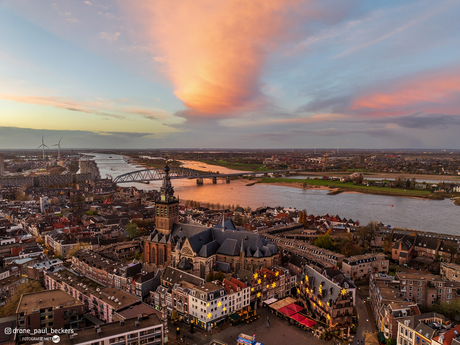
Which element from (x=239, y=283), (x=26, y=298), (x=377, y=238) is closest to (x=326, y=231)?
(x=377, y=238)

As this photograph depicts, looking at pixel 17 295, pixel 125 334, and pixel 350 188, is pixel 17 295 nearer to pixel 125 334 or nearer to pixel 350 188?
pixel 125 334

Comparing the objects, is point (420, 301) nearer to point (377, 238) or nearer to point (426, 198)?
point (377, 238)

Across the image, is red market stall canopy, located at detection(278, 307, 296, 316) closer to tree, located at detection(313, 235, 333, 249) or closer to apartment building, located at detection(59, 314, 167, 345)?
apartment building, located at detection(59, 314, 167, 345)

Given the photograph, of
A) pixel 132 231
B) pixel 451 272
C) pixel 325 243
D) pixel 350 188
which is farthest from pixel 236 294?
pixel 350 188

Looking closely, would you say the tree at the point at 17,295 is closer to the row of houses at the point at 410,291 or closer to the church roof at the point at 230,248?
the church roof at the point at 230,248

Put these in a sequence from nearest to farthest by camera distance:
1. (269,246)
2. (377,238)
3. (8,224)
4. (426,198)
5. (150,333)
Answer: (150,333)
(269,246)
(377,238)
(8,224)
(426,198)
